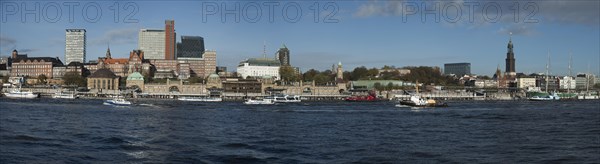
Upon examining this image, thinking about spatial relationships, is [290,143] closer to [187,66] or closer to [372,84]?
[372,84]

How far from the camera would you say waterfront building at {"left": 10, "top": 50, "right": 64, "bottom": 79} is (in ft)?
527

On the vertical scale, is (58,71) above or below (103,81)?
above

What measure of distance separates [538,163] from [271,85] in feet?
383

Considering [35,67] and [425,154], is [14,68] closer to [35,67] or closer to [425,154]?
[35,67]

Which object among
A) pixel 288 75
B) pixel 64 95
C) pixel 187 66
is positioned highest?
pixel 187 66

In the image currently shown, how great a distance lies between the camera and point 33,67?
161625mm

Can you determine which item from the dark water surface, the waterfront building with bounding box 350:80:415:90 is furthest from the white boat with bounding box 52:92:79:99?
the dark water surface

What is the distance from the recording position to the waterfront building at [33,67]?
6329 inches

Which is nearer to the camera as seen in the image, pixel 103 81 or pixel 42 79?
pixel 103 81

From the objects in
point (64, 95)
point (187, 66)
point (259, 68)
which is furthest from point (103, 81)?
point (259, 68)

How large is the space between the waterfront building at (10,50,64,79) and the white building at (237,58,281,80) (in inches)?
→ 2072

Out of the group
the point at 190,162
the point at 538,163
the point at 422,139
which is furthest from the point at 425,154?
the point at 190,162

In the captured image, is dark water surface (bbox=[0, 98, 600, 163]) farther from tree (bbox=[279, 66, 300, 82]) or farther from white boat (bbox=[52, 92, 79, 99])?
tree (bbox=[279, 66, 300, 82])

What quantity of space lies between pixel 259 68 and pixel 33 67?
62.3 m
